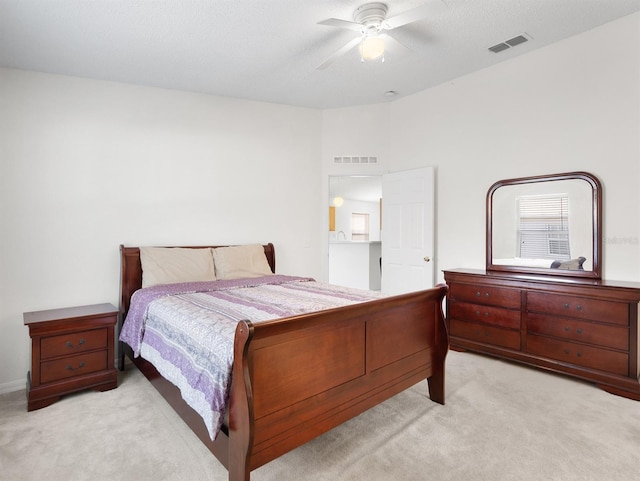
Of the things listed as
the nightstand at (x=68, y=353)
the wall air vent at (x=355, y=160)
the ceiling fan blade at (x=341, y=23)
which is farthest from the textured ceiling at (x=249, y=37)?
the nightstand at (x=68, y=353)

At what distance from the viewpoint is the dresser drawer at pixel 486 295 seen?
132 inches

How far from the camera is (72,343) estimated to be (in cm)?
282

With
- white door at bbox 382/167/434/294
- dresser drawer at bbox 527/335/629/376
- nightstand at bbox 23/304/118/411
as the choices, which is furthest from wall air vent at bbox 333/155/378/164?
nightstand at bbox 23/304/118/411

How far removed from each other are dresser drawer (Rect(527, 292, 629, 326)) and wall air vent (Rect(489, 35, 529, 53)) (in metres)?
2.30

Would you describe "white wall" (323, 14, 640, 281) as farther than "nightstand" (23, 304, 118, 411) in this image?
Yes

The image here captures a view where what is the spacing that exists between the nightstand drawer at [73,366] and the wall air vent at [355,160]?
3.50 m

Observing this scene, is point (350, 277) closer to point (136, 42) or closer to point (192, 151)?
point (192, 151)

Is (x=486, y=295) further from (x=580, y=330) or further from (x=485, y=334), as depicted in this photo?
(x=580, y=330)

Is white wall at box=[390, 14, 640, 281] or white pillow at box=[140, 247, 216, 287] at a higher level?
white wall at box=[390, 14, 640, 281]

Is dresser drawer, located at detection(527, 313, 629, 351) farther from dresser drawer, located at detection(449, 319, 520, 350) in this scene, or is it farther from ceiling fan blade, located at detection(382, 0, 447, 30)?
ceiling fan blade, located at detection(382, 0, 447, 30)

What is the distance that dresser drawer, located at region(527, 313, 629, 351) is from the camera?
2764mm

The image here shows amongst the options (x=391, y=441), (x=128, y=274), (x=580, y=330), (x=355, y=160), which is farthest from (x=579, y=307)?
(x=128, y=274)

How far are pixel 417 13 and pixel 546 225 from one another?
7.67ft

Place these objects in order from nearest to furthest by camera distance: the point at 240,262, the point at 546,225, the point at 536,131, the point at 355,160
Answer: the point at 546,225
the point at 536,131
the point at 240,262
the point at 355,160
